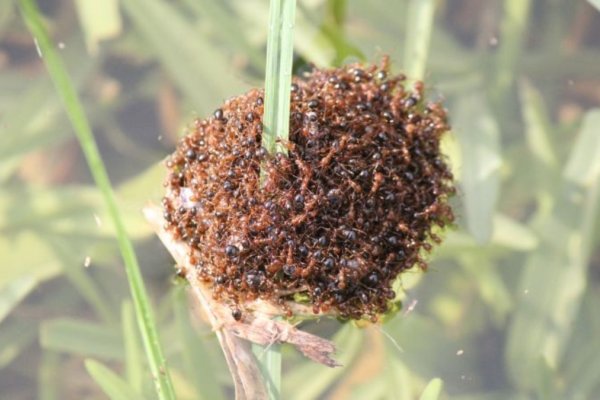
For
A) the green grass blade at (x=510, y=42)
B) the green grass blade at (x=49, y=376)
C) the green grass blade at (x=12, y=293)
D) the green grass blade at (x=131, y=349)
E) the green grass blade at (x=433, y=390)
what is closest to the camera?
the green grass blade at (x=433, y=390)

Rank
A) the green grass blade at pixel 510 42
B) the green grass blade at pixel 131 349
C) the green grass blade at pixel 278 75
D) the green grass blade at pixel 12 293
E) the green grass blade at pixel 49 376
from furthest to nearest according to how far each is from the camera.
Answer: the green grass blade at pixel 510 42, the green grass blade at pixel 49 376, the green grass blade at pixel 12 293, the green grass blade at pixel 131 349, the green grass blade at pixel 278 75

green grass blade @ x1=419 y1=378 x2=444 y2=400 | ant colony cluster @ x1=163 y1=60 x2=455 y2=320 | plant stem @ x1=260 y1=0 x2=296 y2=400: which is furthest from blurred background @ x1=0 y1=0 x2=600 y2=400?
plant stem @ x1=260 y1=0 x2=296 y2=400

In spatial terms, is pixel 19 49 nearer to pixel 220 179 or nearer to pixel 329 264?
pixel 220 179

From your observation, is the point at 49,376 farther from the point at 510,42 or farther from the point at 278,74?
the point at 510,42

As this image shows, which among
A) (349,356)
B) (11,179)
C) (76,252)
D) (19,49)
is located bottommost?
(349,356)

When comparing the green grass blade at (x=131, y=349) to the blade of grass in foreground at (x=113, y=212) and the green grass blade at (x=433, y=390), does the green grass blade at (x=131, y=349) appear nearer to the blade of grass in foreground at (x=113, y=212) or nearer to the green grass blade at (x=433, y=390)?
the blade of grass in foreground at (x=113, y=212)

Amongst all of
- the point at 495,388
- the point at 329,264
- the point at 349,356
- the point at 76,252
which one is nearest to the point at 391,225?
the point at 329,264

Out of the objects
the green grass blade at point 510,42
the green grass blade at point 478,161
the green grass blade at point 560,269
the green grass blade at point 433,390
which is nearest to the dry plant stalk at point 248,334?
the green grass blade at point 433,390
